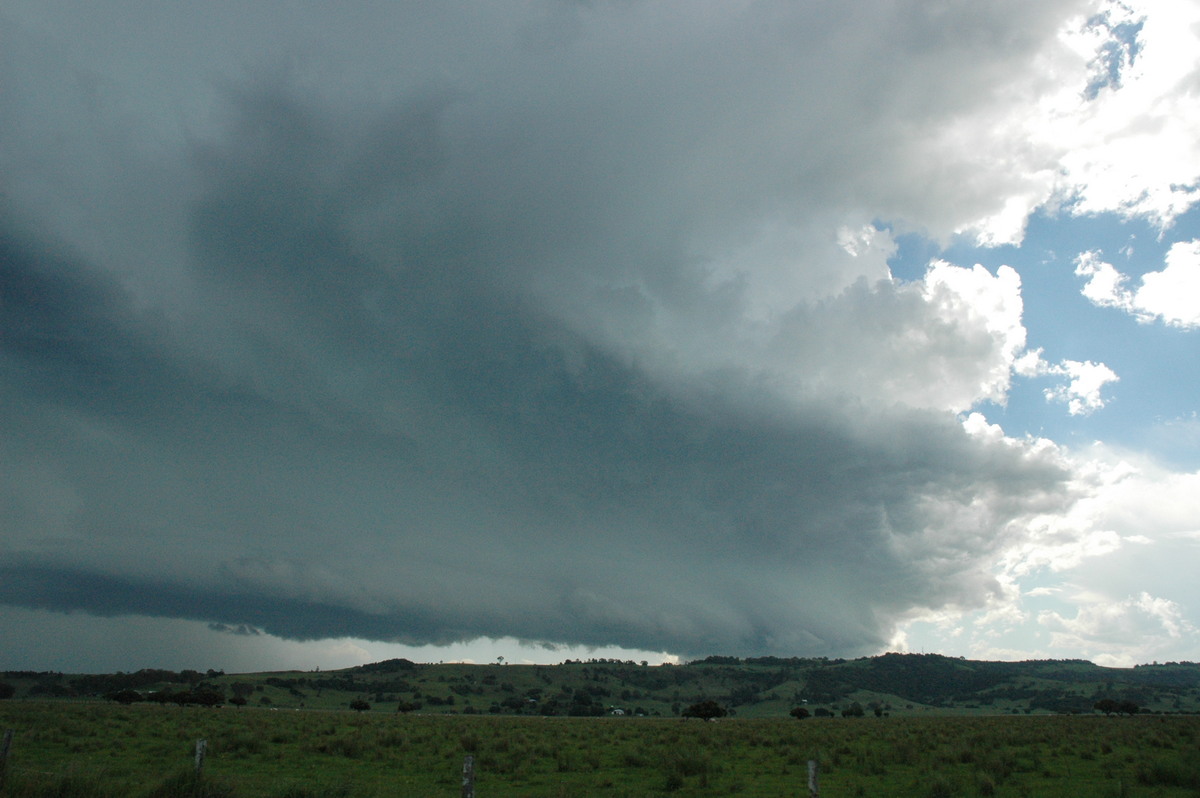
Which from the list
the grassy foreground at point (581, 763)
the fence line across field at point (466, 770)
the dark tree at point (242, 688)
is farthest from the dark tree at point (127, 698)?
the fence line across field at point (466, 770)

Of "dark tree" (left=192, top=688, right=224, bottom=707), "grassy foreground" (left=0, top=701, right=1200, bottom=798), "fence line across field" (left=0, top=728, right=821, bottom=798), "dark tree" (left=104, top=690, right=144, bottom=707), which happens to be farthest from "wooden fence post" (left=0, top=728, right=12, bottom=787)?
"dark tree" (left=104, top=690, right=144, bottom=707)

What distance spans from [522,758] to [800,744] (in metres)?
20.3

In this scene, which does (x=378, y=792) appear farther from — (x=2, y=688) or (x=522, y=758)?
Answer: (x=2, y=688)

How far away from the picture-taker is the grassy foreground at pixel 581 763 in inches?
1029

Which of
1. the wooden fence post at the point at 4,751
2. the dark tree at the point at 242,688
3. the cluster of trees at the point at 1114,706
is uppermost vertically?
the wooden fence post at the point at 4,751

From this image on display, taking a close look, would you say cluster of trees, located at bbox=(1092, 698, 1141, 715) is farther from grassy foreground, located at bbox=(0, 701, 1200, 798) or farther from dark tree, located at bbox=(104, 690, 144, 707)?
dark tree, located at bbox=(104, 690, 144, 707)

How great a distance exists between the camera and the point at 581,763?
37.7 meters

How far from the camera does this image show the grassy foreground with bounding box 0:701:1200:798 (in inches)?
1029

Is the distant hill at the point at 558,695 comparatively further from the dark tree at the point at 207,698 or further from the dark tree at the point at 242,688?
the dark tree at the point at 207,698

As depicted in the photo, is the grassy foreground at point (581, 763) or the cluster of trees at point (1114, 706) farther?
the cluster of trees at point (1114, 706)

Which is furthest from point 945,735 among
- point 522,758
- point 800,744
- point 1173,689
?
point 1173,689

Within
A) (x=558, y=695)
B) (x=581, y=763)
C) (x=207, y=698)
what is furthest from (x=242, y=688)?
(x=581, y=763)

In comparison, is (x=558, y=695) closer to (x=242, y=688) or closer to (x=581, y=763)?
(x=242, y=688)

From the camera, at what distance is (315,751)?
136 ft
